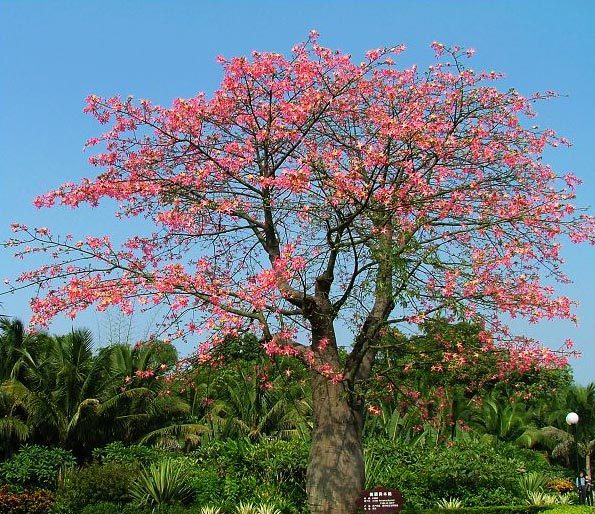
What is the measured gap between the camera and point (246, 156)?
43.3 ft

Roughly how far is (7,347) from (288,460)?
15.2 metres

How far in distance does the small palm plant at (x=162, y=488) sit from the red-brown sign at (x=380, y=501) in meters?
4.46

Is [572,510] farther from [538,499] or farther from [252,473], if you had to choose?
[252,473]

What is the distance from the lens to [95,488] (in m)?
15.2

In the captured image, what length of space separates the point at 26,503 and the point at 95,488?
2.80 metres

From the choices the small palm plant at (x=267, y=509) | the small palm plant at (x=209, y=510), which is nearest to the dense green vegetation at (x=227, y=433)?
the small palm plant at (x=267, y=509)

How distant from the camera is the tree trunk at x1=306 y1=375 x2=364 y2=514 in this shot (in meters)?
12.7

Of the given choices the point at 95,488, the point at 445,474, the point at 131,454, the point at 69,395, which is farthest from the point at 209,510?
the point at 69,395

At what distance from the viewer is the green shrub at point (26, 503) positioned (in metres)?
16.7

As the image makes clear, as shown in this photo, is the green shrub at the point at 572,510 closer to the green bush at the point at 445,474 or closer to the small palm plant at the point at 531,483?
the green bush at the point at 445,474

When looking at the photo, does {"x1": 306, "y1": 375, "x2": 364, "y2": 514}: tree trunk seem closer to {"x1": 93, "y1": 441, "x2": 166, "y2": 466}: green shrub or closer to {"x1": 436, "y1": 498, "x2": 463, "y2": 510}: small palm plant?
{"x1": 436, "y1": 498, "x2": 463, "y2": 510}: small palm plant

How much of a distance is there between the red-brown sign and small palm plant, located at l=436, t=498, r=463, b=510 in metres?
3.20

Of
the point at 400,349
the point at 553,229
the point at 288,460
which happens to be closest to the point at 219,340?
the point at 400,349

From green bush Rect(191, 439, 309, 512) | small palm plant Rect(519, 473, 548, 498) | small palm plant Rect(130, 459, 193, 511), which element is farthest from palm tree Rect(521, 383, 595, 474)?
small palm plant Rect(130, 459, 193, 511)
